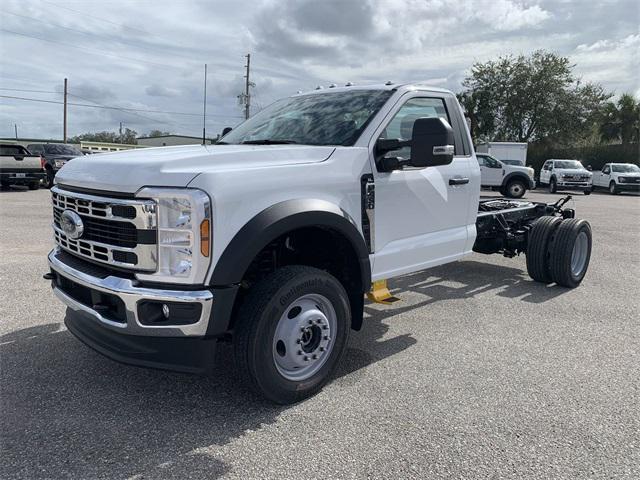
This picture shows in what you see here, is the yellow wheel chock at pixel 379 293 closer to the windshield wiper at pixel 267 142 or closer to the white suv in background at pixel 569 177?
the windshield wiper at pixel 267 142

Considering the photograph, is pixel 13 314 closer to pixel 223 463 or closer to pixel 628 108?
pixel 223 463

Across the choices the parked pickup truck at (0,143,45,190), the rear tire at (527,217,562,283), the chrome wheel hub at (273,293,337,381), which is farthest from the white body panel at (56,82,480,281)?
the parked pickup truck at (0,143,45,190)

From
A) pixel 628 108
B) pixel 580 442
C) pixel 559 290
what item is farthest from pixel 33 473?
pixel 628 108

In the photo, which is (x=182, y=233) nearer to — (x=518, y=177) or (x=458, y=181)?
(x=458, y=181)

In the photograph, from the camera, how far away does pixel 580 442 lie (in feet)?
9.45

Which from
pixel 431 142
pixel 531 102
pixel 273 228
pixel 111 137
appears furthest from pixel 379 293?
pixel 111 137

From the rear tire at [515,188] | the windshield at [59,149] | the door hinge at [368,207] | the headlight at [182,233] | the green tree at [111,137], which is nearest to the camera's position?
the headlight at [182,233]

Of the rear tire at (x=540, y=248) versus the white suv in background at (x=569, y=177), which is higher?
the white suv in background at (x=569, y=177)

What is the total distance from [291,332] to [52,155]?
22348 millimetres

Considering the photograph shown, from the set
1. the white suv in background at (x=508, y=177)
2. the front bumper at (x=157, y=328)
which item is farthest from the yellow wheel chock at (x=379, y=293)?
the white suv in background at (x=508, y=177)

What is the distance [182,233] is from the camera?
2746mm

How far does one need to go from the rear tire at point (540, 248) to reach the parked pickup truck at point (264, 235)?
2.25 metres

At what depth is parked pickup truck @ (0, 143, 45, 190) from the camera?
18453 mm

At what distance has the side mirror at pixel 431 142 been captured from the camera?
11.4 ft
